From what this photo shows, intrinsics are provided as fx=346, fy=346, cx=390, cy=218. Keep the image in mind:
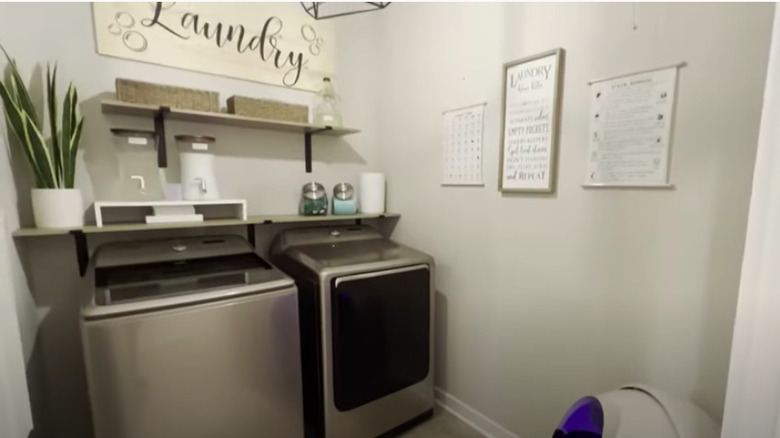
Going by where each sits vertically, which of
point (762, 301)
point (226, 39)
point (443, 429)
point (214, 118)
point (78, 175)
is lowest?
point (443, 429)

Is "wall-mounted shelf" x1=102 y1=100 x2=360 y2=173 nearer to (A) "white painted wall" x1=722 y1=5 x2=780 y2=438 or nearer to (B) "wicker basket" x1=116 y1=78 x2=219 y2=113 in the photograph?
(B) "wicker basket" x1=116 y1=78 x2=219 y2=113

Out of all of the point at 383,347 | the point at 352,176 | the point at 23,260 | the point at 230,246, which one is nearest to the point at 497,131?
the point at 352,176

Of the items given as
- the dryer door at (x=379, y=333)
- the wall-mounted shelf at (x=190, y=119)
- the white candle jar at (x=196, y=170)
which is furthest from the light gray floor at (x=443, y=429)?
the wall-mounted shelf at (x=190, y=119)

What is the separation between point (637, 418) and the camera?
915mm

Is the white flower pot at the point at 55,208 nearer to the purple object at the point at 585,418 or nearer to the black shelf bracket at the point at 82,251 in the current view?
the black shelf bracket at the point at 82,251

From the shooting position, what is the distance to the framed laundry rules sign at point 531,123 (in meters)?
1.39

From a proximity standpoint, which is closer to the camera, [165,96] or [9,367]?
[9,367]

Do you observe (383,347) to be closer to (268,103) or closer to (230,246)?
(230,246)

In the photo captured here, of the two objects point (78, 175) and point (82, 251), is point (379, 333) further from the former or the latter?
point (78, 175)

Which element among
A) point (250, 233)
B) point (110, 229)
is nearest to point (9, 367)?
point (110, 229)

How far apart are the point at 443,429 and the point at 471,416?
0.54 ft

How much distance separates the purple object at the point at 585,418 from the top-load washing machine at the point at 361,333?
2.79 ft

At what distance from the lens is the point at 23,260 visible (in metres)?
1.34

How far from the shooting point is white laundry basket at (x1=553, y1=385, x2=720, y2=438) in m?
0.89
